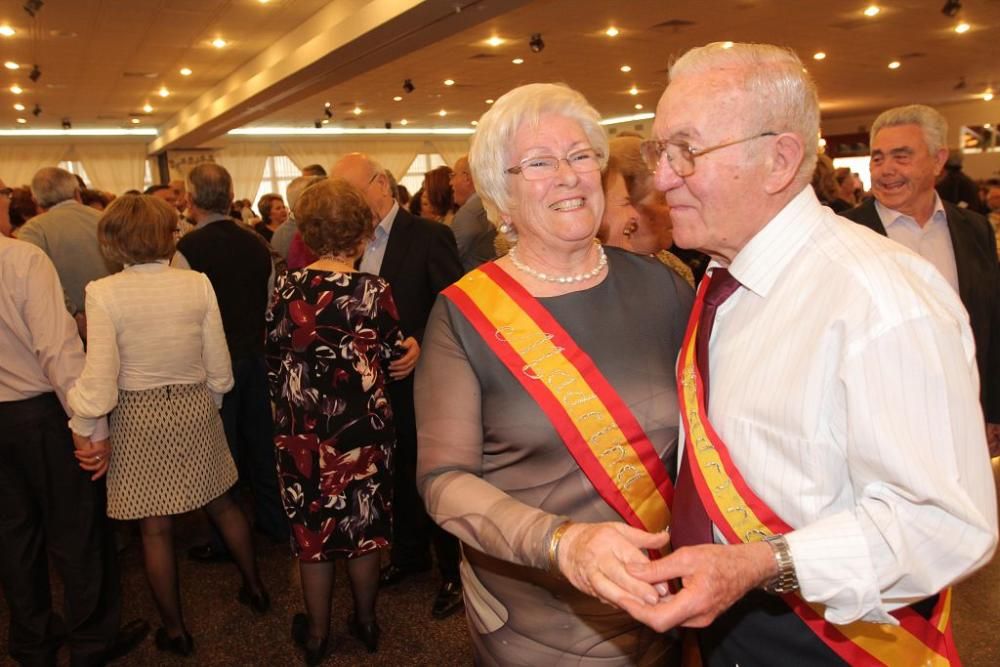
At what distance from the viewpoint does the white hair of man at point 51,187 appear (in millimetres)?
3793

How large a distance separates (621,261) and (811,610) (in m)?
0.72

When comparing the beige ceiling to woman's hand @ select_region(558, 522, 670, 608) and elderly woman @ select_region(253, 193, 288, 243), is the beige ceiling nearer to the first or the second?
elderly woman @ select_region(253, 193, 288, 243)

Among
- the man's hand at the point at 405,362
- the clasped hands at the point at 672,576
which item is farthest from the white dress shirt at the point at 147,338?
the clasped hands at the point at 672,576

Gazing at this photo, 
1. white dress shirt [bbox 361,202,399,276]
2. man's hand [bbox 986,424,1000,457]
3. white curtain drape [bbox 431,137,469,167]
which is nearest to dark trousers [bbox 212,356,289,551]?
white dress shirt [bbox 361,202,399,276]

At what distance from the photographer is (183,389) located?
2598 millimetres

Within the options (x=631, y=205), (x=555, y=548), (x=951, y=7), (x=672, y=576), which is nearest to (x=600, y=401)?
(x=555, y=548)

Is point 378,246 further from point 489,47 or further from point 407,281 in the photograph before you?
point 489,47

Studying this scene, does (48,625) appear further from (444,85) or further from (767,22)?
(444,85)

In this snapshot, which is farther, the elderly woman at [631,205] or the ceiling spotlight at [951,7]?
the ceiling spotlight at [951,7]

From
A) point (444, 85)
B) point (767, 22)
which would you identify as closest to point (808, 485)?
point (767, 22)

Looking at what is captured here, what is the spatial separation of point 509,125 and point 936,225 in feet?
6.57

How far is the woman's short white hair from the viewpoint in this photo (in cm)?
140

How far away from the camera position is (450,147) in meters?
19.6

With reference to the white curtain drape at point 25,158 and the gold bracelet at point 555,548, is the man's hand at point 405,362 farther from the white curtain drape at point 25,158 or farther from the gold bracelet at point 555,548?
the white curtain drape at point 25,158
